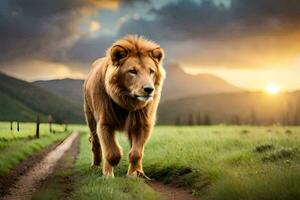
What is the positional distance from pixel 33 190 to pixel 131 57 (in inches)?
175

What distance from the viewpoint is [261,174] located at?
11031 millimetres

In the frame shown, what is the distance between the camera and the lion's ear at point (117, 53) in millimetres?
12961

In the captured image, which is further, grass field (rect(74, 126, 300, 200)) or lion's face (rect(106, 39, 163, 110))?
lion's face (rect(106, 39, 163, 110))

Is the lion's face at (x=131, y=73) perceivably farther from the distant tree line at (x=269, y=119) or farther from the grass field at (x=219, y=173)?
the distant tree line at (x=269, y=119)

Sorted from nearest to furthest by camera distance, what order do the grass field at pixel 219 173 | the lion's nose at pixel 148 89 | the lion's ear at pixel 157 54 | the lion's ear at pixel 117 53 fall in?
the grass field at pixel 219 173 → the lion's nose at pixel 148 89 → the lion's ear at pixel 117 53 → the lion's ear at pixel 157 54

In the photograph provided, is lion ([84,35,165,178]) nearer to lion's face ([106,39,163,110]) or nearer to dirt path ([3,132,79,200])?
lion's face ([106,39,163,110])

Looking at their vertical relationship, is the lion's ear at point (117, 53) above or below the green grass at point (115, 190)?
above

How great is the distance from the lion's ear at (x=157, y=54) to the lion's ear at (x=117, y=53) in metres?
0.60

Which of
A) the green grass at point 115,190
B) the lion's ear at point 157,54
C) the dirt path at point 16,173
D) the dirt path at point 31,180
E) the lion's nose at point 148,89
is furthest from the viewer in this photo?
the dirt path at point 16,173

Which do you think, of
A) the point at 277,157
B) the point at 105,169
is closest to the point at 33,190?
the point at 105,169

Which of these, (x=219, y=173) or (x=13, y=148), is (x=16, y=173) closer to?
(x=13, y=148)

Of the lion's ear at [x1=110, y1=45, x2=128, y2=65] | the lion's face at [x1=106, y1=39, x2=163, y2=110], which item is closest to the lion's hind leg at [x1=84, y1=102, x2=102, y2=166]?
the lion's face at [x1=106, y1=39, x2=163, y2=110]

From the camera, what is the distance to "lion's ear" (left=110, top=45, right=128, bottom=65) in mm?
12961

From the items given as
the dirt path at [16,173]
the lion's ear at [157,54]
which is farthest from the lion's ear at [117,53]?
the dirt path at [16,173]
